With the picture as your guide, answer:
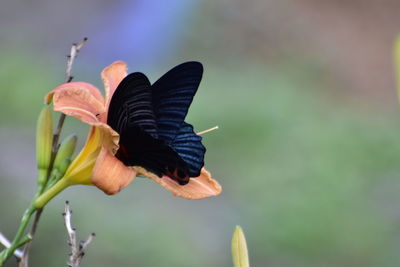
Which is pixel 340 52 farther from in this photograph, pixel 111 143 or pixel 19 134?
pixel 111 143

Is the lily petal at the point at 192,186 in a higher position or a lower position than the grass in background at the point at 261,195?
higher

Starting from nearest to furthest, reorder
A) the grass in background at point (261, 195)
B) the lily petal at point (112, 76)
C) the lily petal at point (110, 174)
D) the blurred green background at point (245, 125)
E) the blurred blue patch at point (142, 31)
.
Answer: the lily petal at point (110, 174) → the lily petal at point (112, 76) → the grass in background at point (261, 195) → the blurred green background at point (245, 125) → the blurred blue patch at point (142, 31)

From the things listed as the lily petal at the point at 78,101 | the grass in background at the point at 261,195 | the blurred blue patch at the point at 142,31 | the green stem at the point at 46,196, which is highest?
the lily petal at the point at 78,101

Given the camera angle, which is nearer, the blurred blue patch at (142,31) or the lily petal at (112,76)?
the lily petal at (112,76)

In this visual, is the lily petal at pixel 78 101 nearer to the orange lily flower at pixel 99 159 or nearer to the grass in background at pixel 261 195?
the orange lily flower at pixel 99 159

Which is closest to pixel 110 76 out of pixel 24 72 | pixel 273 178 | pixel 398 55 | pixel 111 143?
pixel 111 143

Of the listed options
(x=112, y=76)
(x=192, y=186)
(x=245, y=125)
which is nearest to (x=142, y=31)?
(x=245, y=125)

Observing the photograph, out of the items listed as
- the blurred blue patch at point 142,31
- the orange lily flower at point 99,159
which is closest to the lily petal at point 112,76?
the orange lily flower at point 99,159
